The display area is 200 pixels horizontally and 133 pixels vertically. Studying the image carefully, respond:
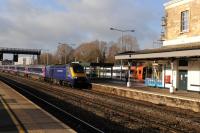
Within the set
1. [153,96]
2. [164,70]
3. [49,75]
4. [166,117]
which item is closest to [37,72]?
[49,75]

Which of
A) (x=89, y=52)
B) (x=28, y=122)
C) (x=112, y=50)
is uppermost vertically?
(x=112, y=50)

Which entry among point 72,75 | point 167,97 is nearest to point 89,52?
point 72,75

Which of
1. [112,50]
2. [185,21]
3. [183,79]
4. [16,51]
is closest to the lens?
[183,79]

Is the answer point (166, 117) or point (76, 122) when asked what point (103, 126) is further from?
point (166, 117)

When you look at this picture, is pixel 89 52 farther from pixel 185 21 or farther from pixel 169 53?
pixel 169 53

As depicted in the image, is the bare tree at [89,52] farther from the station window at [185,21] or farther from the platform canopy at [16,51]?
the station window at [185,21]

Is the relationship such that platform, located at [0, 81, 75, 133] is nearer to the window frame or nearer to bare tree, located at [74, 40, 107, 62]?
the window frame

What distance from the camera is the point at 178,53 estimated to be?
33.2 meters

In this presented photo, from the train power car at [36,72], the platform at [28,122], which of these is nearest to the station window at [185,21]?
the platform at [28,122]

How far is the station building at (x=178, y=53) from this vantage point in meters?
35.3

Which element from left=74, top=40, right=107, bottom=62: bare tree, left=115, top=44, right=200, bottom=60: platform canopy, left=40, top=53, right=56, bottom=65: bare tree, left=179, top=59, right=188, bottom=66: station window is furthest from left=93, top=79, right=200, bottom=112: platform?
left=40, top=53, right=56, bottom=65: bare tree

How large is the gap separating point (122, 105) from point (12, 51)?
324 ft

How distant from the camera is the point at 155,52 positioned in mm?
37594

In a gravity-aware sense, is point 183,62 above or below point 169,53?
below
